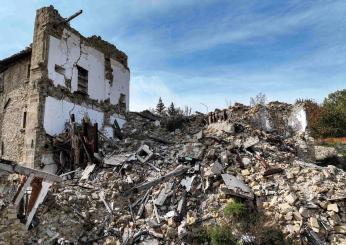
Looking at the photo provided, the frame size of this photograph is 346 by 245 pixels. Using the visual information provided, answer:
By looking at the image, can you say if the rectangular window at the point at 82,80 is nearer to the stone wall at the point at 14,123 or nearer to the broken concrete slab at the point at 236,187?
the stone wall at the point at 14,123

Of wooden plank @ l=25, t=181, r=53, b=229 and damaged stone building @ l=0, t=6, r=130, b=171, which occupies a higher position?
damaged stone building @ l=0, t=6, r=130, b=171

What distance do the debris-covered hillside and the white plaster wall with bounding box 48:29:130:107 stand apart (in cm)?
378

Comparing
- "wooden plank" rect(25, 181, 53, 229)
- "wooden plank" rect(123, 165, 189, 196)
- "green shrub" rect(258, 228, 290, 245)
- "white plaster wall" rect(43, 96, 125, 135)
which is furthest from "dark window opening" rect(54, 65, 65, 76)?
"green shrub" rect(258, 228, 290, 245)

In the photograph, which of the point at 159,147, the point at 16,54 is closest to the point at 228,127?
the point at 159,147

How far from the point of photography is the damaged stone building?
13.7m

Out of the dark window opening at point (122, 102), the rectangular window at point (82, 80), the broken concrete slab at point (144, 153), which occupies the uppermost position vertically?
the rectangular window at point (82, 80)

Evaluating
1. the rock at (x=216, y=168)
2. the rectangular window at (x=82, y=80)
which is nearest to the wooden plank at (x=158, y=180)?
the rock at (x=216, y=168)

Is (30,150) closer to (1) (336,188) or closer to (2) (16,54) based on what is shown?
(2) (16,54)

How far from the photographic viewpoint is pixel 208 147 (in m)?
13.0

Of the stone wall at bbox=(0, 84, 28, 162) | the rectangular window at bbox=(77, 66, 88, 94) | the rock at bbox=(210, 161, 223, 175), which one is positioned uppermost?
the rectangular window at bbox=(77, 66, 88, 94)

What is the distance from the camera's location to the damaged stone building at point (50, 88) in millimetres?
13680

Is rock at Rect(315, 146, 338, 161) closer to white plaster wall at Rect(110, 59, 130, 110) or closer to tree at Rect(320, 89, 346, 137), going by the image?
tree at Rect(320, 89, 346, 137)

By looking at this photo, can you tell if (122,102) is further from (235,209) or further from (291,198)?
(291,198)

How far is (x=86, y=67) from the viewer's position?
53.7ft
